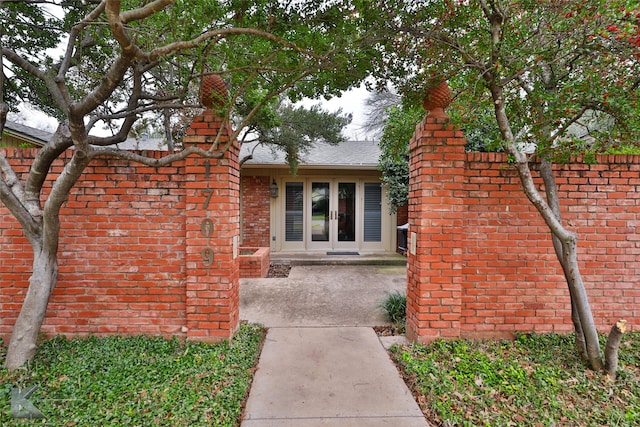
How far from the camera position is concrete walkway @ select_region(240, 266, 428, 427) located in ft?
6.91

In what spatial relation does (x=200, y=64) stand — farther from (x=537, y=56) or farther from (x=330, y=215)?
(x=330, y=215)

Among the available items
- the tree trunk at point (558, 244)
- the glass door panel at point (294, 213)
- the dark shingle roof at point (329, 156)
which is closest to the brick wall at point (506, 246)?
the tree trunk at point (558, 244)

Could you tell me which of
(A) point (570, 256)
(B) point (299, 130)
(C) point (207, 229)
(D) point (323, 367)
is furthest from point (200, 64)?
(B) point (299, 130)

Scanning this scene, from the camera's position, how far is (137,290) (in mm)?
3016

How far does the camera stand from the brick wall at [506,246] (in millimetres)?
2975

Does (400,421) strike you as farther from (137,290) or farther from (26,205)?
(26,205)

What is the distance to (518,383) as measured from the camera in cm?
243

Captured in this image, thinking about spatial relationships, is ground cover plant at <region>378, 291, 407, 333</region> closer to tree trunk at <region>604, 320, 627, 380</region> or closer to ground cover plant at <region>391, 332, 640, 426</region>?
ground cover plant at <region>391, 332, 640, 426</region>

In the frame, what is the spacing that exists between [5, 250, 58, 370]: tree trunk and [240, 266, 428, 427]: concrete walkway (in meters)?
1.98

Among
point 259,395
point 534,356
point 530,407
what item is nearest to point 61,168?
point 259,395

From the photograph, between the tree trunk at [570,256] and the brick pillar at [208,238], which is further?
the brick pillar at [208,238]

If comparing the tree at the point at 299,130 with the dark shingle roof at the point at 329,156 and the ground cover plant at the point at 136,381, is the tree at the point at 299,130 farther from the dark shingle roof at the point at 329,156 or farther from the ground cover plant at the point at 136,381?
the ground cover plant at the point at 136,381

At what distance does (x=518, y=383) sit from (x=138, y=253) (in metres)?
→ 3.60

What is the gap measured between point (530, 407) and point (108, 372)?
10.9ft
